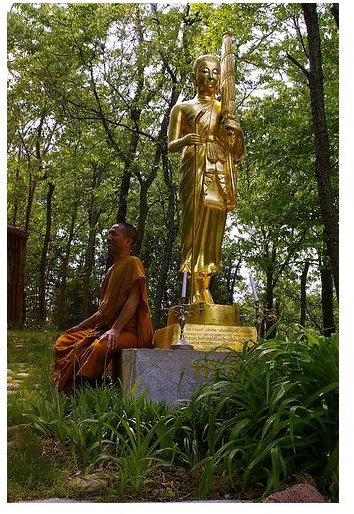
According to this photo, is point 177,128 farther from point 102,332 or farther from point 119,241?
point 102,332

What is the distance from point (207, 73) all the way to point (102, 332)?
239cm

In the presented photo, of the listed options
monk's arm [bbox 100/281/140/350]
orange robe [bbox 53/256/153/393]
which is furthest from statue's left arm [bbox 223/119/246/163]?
monk's arm [bbox 100/281/140/350]

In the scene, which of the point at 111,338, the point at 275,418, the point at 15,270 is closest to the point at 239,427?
the point at 275,418

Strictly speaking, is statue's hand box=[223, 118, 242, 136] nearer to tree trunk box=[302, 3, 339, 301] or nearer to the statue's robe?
the statue's robe

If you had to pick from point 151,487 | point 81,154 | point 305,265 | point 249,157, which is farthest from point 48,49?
point 151,487

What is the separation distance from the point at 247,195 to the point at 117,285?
8778 mm

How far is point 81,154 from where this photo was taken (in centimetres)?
1386

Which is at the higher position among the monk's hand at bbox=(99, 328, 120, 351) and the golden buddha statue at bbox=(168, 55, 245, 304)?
the golden buddha statue at bbox=(168, 55, 245, 304)

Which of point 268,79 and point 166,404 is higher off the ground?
A: point 268,79

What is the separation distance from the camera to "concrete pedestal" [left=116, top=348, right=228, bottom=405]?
4594 millimetres

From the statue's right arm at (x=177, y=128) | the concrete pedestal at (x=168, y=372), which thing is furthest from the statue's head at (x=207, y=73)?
the concrete pedestal at (x=168, y=372)

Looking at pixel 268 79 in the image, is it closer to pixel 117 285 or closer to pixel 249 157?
pixel 249 157

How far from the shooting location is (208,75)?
5.89 meters

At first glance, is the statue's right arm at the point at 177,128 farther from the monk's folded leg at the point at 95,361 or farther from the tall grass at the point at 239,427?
the tall grass at the point at 239,427
